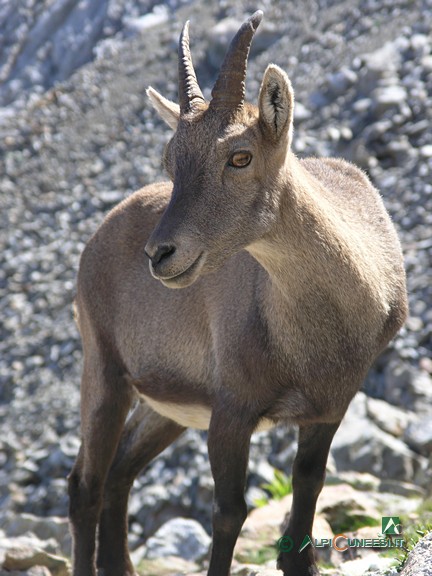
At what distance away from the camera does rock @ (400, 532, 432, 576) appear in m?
4.36

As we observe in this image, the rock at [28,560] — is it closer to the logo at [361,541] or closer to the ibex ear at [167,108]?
the logo at [361,541]

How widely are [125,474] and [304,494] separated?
6.21ft

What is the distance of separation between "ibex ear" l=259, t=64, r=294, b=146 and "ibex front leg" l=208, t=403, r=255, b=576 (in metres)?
1.66

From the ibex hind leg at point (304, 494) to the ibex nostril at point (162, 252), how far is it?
167cm

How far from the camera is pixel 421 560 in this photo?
4.51 m

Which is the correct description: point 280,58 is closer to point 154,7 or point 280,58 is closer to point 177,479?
point 154,7

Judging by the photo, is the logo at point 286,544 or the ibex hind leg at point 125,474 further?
the ibex hind leg at point 125,474

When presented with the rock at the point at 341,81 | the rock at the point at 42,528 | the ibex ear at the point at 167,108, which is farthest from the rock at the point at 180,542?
the rock at the point at 341,81

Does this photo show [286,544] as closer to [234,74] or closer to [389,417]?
[234,74]

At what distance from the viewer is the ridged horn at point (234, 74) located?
215 inches

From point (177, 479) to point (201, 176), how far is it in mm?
6913

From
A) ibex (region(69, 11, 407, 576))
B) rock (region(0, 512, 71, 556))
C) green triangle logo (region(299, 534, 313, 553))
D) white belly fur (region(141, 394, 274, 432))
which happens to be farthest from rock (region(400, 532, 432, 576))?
rock (region(0, 512, 71, 556))

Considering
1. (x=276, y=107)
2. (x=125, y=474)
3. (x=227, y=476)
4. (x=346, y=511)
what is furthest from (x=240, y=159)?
(x=346, y=511)

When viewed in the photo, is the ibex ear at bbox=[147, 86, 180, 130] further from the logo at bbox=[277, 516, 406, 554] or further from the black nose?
the logo at bbox=[277, 516, 406, 554]
